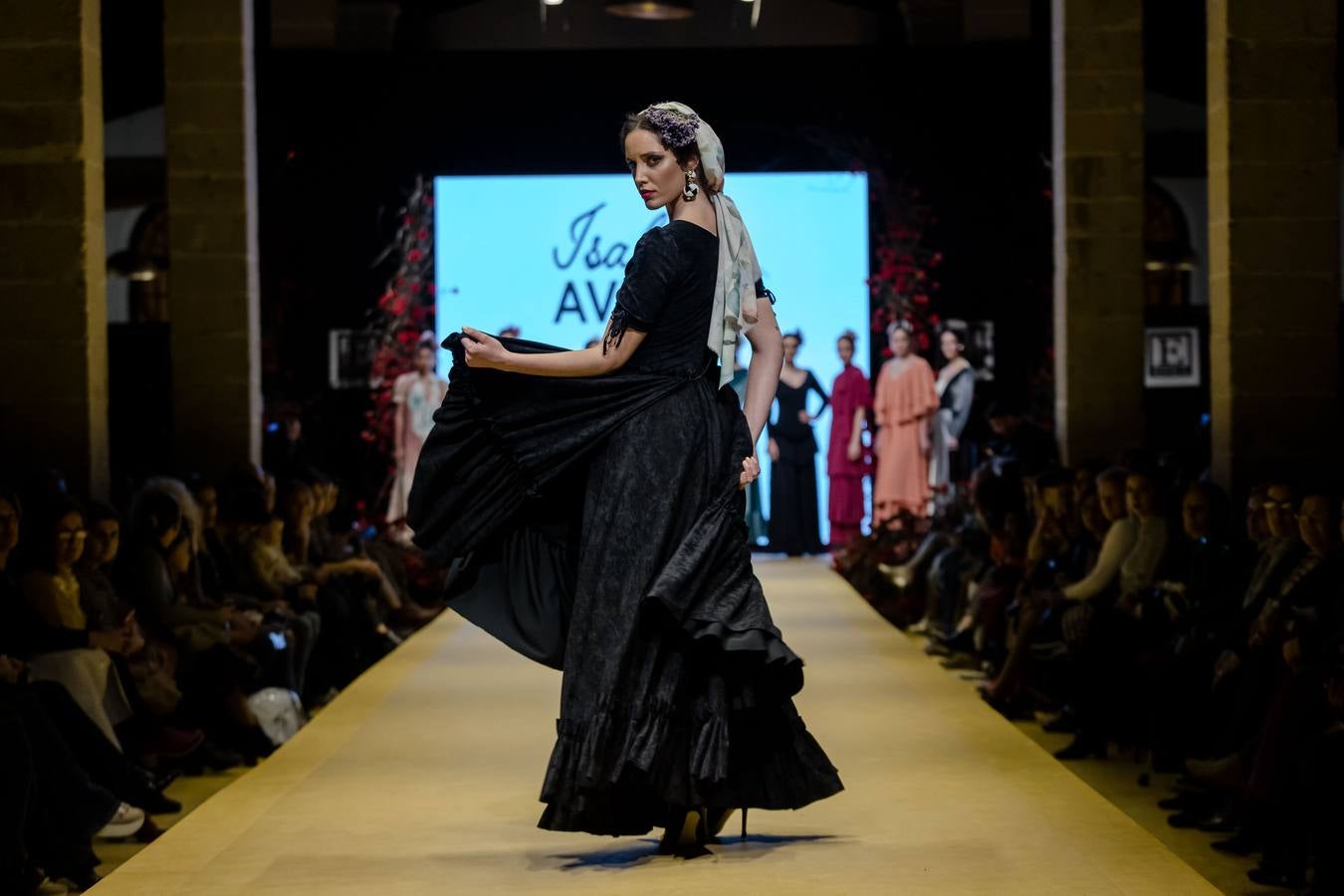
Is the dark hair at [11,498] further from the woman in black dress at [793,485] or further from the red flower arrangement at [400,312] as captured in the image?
the woman in black dress at [793,485]

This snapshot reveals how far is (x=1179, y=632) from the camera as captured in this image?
5094 mm

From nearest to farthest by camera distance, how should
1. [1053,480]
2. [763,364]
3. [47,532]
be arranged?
[763,364] < [47,532] < [1053,480]

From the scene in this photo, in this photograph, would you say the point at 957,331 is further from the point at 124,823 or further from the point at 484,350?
the point at 484,350

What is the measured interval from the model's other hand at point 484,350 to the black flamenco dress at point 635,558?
5 centimetres

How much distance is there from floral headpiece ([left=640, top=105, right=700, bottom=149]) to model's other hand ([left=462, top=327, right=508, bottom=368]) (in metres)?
0.38

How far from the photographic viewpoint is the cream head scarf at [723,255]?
10.1 ft

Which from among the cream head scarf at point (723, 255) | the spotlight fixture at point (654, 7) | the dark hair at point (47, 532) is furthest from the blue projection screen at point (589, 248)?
the cream head scarf at point (723, 255)

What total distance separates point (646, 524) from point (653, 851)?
50 cm

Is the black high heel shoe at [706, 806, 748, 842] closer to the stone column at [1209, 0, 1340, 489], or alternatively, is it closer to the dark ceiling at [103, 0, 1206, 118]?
the stone column at [1209, 0, 1340, 489]

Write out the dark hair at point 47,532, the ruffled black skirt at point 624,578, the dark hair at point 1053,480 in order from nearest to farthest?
the ruffled black skirt at point 624,578, the dark hair at point 47,532, the dark hair at point 1053,480

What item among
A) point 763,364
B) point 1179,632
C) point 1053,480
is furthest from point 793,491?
point 763,364

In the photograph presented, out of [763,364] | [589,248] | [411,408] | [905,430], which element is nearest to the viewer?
[763,364]

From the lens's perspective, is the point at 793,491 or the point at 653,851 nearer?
the point at 653,851

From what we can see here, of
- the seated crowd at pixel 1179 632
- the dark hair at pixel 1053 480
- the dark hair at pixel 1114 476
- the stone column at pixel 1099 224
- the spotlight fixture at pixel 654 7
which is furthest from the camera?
the spotlight fixture at pixel 654 7
